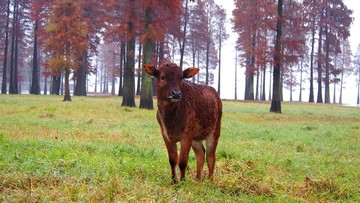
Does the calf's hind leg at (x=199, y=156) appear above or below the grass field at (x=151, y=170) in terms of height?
above

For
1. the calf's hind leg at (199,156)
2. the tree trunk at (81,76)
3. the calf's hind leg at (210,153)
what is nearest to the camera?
the calf's hind leg at (199,156)

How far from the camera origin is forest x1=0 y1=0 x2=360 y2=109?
2320 centimetres

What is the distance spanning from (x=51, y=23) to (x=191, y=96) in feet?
84.3

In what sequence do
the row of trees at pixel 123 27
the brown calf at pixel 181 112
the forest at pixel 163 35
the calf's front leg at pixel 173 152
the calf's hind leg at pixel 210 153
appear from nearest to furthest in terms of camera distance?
the brown calf at pixel 181 112, the calf's front leg at pixel 173 152, the calf's hind leg at pixel 210 153, the row of trees at pixel 123 27, the forest at pixel 163 35

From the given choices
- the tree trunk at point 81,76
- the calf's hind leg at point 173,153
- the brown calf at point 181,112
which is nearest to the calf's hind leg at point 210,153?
the brown calf at point 181,112

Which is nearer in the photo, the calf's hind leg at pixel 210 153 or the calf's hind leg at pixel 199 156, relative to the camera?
the calf's hind leg at pixel 199 156

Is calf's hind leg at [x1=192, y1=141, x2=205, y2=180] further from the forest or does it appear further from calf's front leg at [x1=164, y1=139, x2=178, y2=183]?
the forest

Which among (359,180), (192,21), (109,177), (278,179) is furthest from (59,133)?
(192,21)

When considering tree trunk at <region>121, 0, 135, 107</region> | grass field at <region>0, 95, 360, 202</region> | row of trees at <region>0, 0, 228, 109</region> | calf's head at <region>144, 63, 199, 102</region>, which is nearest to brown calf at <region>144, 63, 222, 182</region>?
calf's head at <region>144, 63, 199, 102</region>

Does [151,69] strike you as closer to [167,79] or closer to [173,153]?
[167,79]

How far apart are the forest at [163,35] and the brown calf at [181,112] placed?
1564 cm

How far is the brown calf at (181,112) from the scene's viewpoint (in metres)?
5.25

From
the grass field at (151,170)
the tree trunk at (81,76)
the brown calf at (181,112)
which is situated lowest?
the grass field at (151,170)

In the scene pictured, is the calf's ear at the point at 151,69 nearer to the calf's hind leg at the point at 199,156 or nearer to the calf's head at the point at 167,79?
the calf's head at the point at 167,79
